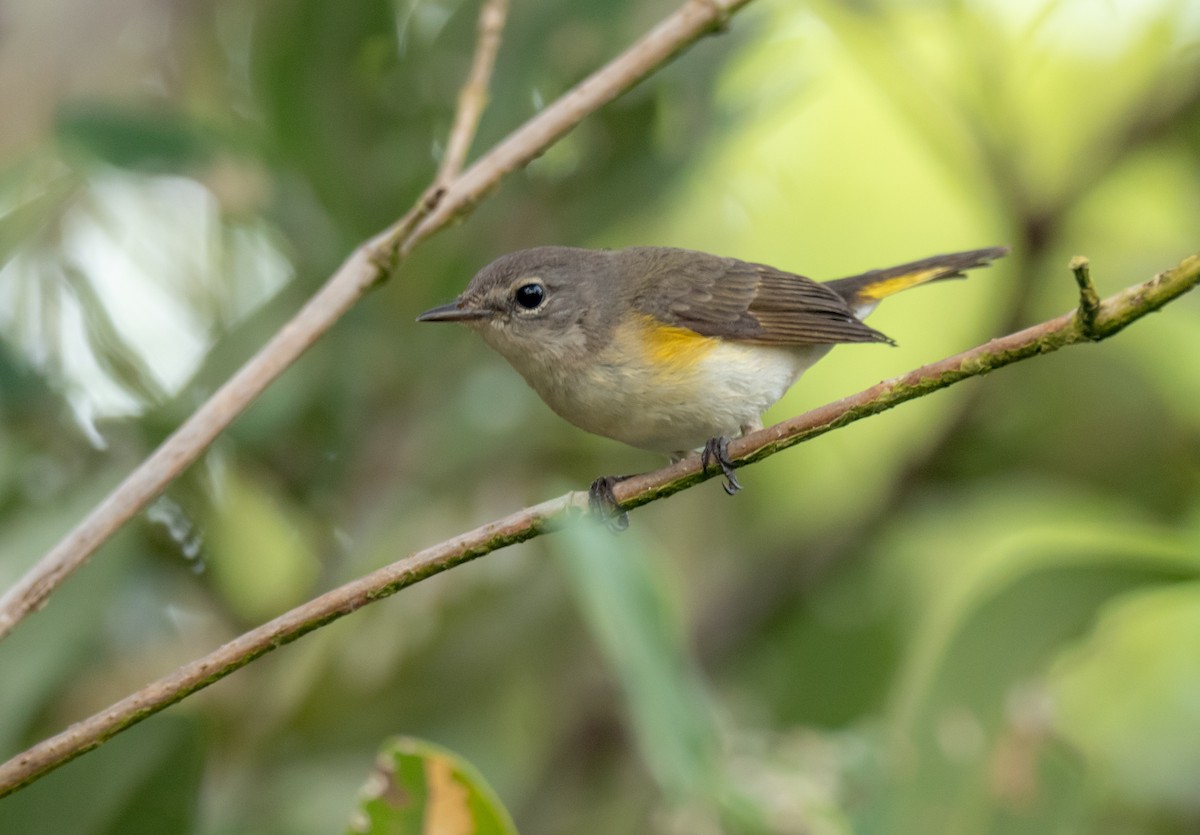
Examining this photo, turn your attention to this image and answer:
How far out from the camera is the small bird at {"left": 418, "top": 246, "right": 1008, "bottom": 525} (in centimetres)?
213

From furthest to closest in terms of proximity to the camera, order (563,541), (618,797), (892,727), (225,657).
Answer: (618,797) → (892,727) → (563,541) → (225,657)

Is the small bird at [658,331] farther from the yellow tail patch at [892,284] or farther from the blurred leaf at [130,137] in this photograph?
the blurred leaf at [130,137]

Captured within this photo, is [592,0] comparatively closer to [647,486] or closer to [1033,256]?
[1033,256]

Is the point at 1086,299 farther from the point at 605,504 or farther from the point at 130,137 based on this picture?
the point at 130,137

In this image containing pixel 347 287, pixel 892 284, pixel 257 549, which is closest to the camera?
pixel 347 287

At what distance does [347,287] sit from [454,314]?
17.6 inches

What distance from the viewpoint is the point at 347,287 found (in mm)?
1700

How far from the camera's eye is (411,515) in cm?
268

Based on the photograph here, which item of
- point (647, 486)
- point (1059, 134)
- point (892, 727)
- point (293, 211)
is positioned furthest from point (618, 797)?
point (1059, 134)

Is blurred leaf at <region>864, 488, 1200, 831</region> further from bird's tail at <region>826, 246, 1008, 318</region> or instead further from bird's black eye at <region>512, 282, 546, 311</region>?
bird's black eye at <region>512, 282, 546, 311</region>

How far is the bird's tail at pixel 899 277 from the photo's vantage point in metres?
2.46

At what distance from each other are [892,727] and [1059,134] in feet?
5.71

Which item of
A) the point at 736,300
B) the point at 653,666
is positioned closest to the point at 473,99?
the point at 736,300

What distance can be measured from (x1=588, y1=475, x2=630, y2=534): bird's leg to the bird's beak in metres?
0.35
